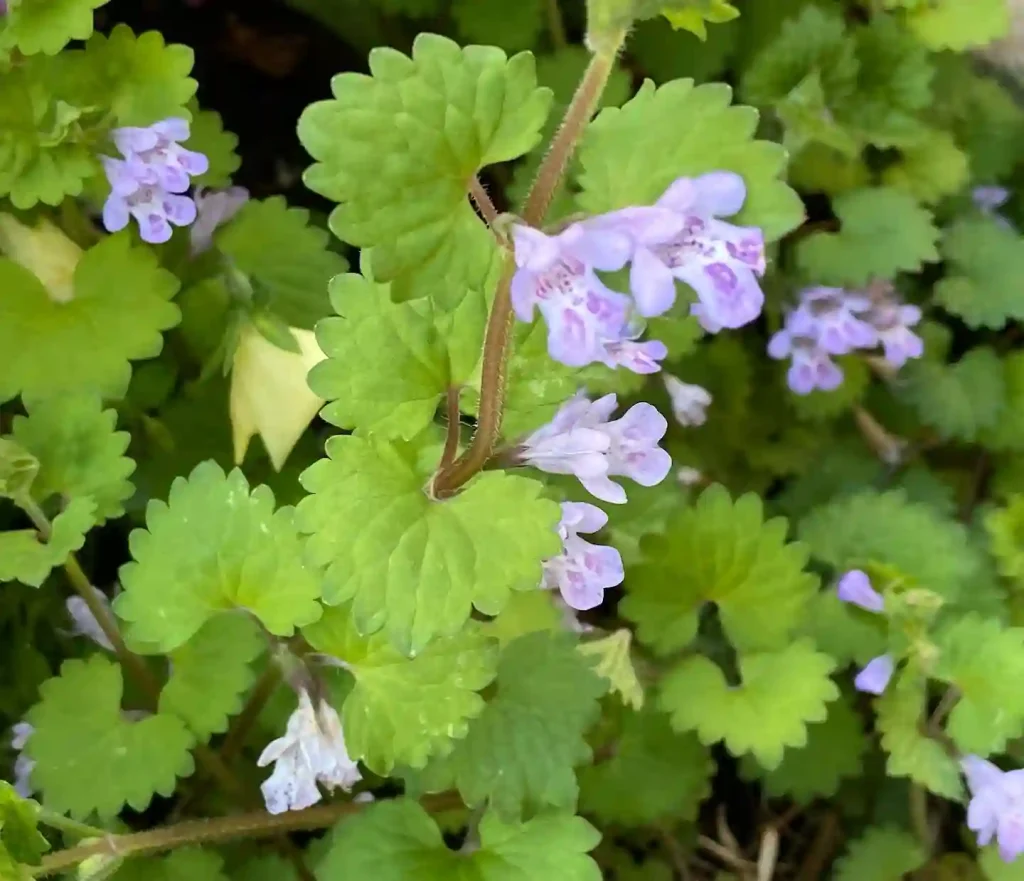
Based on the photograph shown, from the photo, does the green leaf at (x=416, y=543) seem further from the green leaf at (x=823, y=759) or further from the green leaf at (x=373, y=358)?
the green leaf at (x=823, y=759)

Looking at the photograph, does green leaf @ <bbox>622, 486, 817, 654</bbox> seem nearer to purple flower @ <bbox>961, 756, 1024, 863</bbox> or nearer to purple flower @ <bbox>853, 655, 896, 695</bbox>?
purple flower @ <bbox>853, 655, 896, 695</bbox>

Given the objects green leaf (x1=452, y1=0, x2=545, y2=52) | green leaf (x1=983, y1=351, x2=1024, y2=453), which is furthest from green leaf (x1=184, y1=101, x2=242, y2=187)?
green leaf (x1=983, y1=351, x2=1024, y2=453)

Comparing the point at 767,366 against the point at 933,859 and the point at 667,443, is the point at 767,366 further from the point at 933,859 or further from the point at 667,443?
the point at 933,859

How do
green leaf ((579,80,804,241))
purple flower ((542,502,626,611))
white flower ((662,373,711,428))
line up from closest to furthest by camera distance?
green leaf ((579,80,804,241)) < purple flower ((542,502,626,611)) < white flower ((662,373,711,428))

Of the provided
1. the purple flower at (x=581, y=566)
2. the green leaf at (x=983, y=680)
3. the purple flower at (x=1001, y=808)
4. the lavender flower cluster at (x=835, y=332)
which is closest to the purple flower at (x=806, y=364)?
the lavender flower cluster at (x=835, y=332)

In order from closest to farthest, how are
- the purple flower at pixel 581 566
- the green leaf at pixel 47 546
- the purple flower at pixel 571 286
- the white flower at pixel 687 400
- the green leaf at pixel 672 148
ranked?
the purple flower at pixel 571 286 < the green leaf at pixel 672 148 < the purple flower at pixel 581 566 < the green leaf at pixel 47 546 < the white flower at pixel 687 400

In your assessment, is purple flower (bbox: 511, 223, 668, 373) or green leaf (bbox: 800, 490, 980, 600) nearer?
purple flower (bbox: 511, 223, 668, 373)
